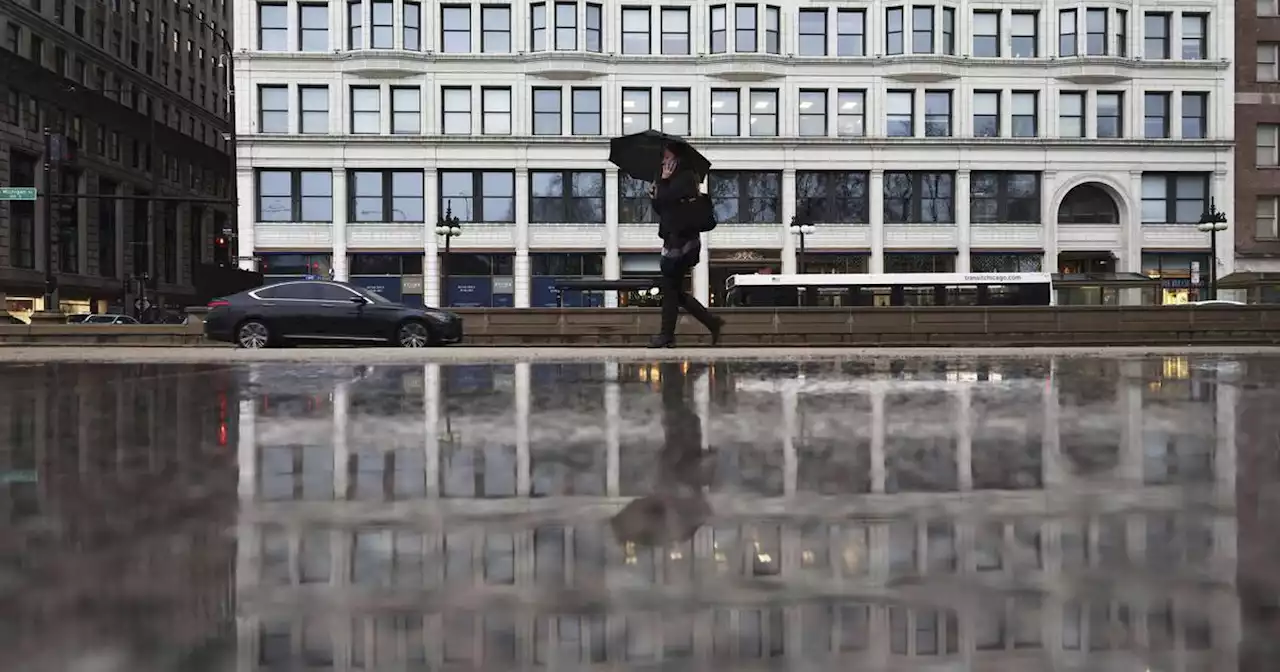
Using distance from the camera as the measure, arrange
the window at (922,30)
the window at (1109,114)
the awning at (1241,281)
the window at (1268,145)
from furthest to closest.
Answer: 1. the window at (1268,145)
2. the window at (1109,114)
3. the window at (922,30)
4. the awning at (1241,281)

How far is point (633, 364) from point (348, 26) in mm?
46568

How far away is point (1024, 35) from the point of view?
53.0 metres

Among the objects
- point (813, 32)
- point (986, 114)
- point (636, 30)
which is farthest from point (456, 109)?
point (986, 114)

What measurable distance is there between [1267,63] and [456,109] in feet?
147

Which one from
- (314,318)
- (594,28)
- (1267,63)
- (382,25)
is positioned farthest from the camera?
(1267,63)

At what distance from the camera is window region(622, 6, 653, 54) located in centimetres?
5206

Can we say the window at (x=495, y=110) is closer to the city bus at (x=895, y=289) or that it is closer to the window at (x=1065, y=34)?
the city bus at (x=895, y=289)

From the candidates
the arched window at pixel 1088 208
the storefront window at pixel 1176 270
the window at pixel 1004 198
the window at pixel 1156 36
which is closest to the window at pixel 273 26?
the window at pixel 1004 198

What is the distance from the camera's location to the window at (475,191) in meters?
51.5

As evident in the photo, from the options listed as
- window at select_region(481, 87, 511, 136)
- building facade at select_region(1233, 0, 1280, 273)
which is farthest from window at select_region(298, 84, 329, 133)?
building facade at select_region(1233, 0, 1280, 273)

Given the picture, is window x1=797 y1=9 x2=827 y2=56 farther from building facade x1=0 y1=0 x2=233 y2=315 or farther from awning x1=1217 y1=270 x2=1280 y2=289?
building facade x1=0 y1=0 x2=233 y2=315

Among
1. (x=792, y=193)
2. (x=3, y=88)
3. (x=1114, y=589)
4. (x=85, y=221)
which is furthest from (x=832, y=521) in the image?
(x=85, y=221)

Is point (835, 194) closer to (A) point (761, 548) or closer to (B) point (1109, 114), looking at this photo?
(B) point (1109, 114)

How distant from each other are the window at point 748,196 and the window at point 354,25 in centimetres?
1964
